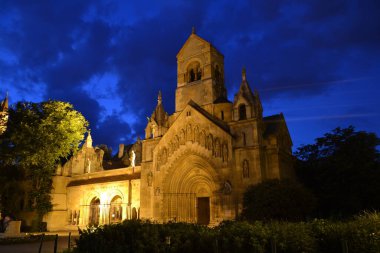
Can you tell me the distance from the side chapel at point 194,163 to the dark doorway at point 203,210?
83 millimetres

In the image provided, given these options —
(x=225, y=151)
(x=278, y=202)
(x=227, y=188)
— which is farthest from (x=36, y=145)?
(x=278, y=202)

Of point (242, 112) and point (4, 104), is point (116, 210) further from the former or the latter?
point (4, 104)

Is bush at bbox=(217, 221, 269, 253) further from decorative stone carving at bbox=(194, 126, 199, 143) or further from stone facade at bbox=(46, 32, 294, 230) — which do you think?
decorative stone carving at bbox=(194, 126, 199, 143)

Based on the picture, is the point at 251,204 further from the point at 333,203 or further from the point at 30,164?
the point at 30,164

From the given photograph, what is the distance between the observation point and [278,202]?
64.1 ft

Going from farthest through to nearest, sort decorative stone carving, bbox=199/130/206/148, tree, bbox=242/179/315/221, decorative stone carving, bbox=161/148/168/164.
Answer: decorative stone carving, bbox=161/148/168/164 → decorative stone carving, bbox=199/130/206/148 → tree, bbox=242/179/315/221

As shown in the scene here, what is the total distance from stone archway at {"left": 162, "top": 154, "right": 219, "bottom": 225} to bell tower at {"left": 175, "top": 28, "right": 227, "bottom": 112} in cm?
693

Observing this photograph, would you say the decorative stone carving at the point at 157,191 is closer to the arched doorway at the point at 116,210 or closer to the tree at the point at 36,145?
the arched doorway at the point at 116,210

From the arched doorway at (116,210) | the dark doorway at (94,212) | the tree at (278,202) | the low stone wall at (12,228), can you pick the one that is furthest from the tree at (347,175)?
the low stone wall at (12,228)

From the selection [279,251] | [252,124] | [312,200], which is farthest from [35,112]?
[279,251]

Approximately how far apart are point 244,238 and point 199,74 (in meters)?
24.8

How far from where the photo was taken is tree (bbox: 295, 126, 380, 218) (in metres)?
24.9

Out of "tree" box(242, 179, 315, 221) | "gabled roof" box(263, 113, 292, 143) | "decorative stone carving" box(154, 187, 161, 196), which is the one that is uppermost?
"gabled roof" box(263, 113, 292, 143)

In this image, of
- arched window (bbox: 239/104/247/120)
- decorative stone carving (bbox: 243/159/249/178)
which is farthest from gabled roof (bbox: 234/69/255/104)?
decorative stone carving (bbox: 243/159/249/178)
